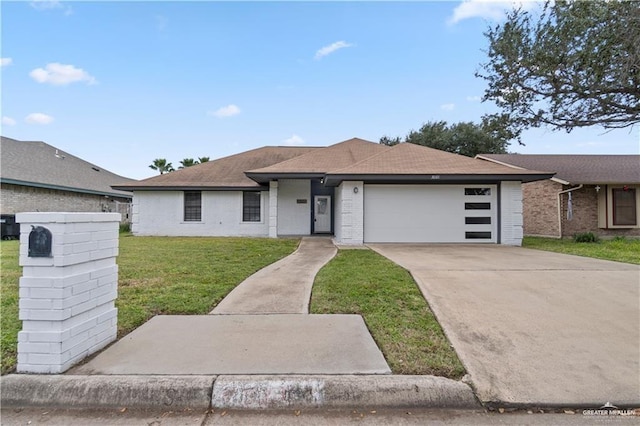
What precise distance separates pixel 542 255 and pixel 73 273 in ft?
35.3

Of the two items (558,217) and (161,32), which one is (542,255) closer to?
(558,217)

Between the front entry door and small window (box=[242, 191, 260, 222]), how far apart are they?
3.00m

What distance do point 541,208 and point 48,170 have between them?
29.1 m

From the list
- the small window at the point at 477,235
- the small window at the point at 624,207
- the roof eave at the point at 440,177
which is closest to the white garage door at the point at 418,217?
the small window at the point at 477,235

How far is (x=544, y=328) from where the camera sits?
12.7 feet

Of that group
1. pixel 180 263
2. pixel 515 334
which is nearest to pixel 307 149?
pixel 180 263

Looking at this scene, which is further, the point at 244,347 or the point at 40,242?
the point at 244,347

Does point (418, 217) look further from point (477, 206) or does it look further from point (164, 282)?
Answer: point (164, 282)

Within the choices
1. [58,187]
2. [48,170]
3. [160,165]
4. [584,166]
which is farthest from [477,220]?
[160,165]

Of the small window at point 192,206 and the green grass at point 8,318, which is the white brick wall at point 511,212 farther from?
the small window at point 192,206

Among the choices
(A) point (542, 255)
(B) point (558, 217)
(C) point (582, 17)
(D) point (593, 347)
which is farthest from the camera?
(B) point (558, 217)

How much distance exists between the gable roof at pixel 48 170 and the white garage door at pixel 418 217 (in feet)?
58.4

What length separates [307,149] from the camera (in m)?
20.4

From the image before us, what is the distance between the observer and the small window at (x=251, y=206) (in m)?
16.2
